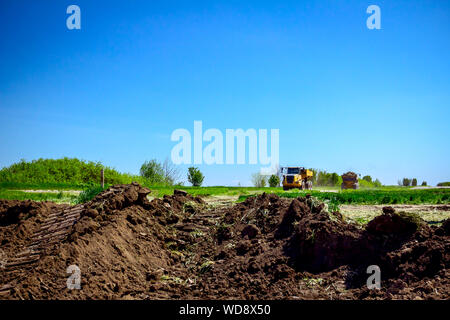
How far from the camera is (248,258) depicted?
19.5 ft

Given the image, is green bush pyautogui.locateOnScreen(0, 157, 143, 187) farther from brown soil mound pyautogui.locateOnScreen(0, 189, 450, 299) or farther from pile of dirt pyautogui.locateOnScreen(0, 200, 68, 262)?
brown soil mound pyautogui.locateOnScreen(0, 189, 450, 299)

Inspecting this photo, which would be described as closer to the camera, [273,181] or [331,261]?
[331,261]

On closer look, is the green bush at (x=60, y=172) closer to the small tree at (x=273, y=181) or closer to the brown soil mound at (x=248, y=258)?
the small tree at (x=273, y=181)

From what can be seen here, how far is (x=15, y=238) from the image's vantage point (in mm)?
8094

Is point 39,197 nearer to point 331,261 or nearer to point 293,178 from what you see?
point 331,261

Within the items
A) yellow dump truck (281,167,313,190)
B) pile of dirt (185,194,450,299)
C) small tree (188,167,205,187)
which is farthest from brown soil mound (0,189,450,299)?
small tree (188,167,205,187)

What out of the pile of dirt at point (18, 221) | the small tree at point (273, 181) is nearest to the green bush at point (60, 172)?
the small tree at point (273, 181)

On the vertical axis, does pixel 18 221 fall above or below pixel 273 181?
below

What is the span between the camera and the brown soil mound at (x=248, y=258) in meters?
4.64

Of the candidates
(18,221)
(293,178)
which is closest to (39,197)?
(18,221)

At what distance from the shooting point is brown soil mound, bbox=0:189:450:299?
15.2 ft

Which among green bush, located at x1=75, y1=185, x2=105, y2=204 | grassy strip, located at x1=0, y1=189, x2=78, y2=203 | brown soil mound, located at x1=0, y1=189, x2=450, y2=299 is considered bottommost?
brown soil mound, located at x1=0, y1=189, x2=450, y2=299

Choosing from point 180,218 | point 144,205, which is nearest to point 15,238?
point 144,205
